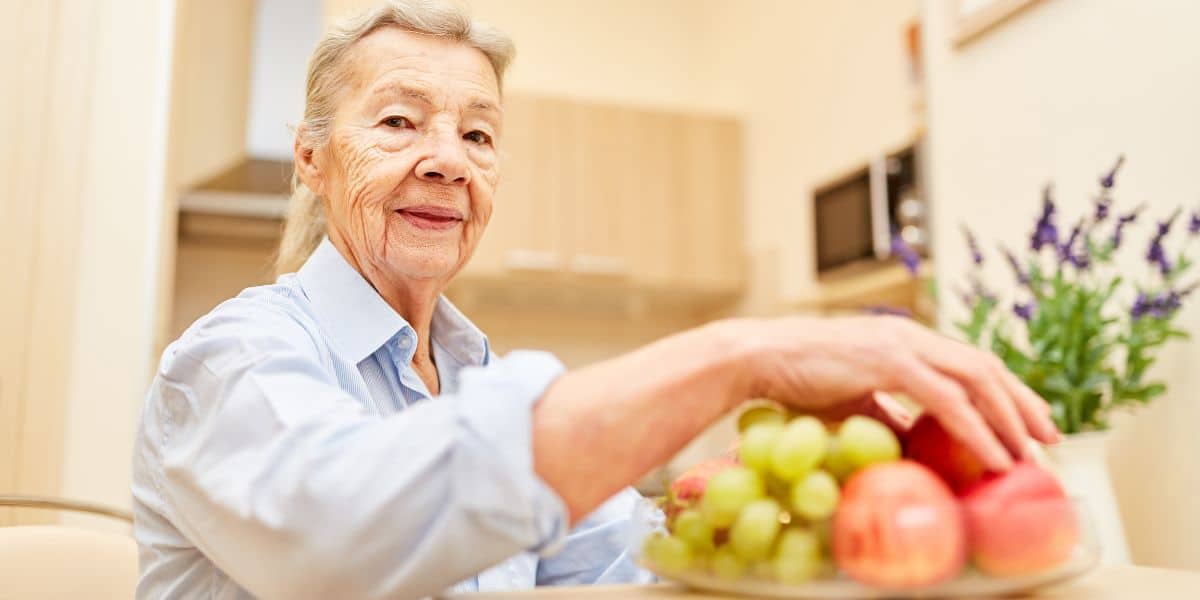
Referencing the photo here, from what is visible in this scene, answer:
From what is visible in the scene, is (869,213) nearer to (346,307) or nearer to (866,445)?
(346,307)

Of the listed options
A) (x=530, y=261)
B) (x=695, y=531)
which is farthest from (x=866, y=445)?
(x=530, y=261)

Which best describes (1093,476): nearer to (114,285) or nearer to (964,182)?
(964,182)

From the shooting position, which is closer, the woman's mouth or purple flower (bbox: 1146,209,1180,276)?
the woman's mouth

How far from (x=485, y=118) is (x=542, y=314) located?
279 centimetres

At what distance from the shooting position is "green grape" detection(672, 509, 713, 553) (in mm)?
596

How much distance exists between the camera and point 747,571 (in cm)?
56

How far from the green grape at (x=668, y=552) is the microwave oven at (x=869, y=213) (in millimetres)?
1982

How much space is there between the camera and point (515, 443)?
1.78 feet

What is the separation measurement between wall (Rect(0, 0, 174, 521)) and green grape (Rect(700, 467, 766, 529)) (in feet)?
3.86

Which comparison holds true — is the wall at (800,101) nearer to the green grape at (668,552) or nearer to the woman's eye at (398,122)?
the woman's eye at (398,122)

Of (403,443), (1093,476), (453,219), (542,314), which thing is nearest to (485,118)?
(453,219)

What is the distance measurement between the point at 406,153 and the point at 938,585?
712 mm

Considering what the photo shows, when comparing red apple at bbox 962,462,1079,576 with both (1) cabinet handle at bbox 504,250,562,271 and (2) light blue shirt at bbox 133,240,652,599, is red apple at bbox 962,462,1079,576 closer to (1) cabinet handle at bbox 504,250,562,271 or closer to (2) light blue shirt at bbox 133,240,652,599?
(2) light blue shirt at bbox 133,240,652,599

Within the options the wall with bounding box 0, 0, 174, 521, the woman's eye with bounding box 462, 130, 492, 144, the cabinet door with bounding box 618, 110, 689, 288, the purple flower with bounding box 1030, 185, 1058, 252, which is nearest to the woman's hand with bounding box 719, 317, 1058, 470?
A: the woman's eye with bounding box 462, 130, 492, 144
